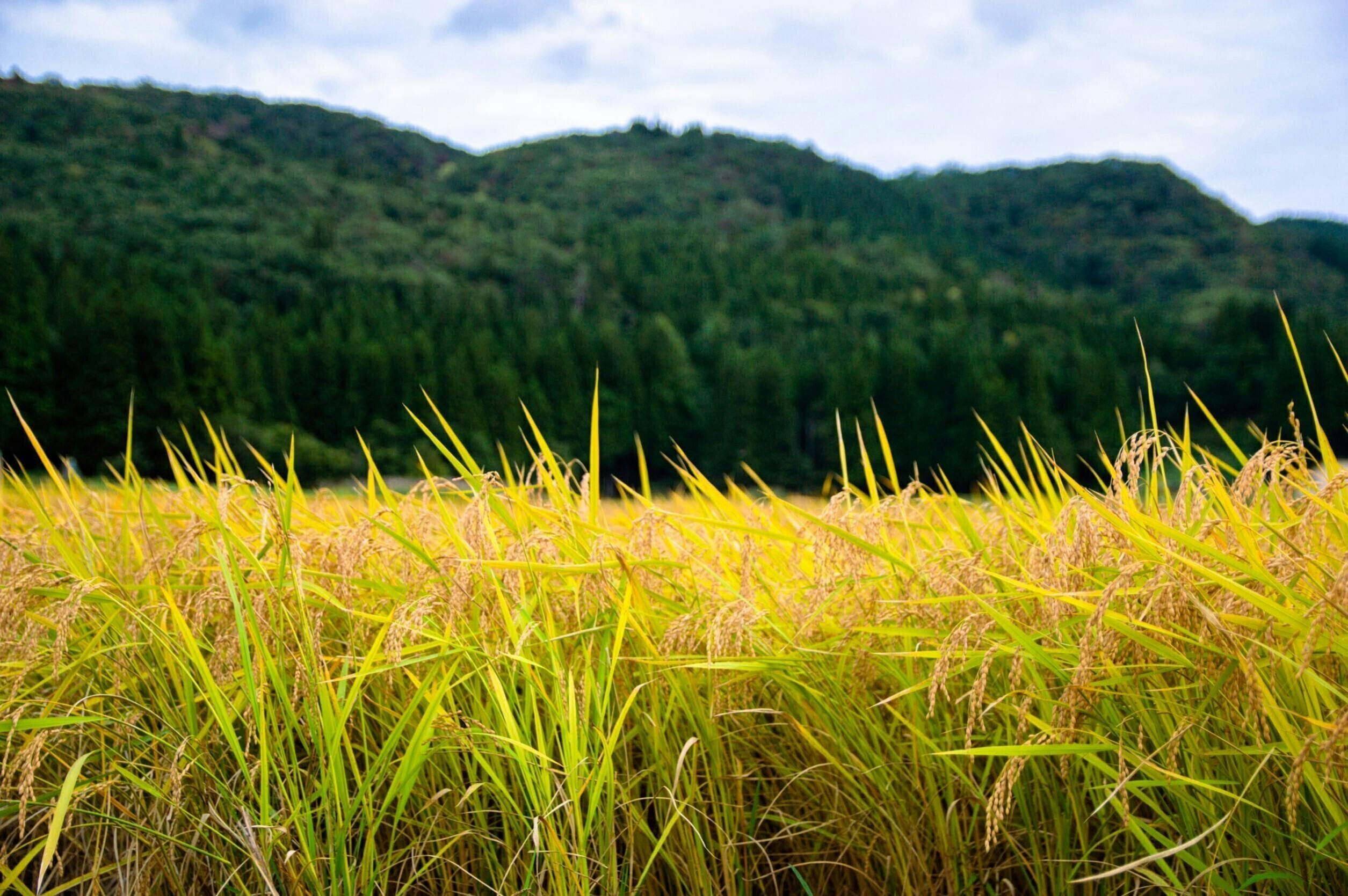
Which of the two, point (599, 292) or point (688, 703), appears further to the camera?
point (599, 292)

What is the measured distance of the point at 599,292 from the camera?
91.7 metres

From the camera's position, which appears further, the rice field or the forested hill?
the forested hill

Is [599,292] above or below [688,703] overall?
above

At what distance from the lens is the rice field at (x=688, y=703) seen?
4.30 feet

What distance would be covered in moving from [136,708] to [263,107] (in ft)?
562

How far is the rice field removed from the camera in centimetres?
131

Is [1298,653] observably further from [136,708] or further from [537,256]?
[537,256]

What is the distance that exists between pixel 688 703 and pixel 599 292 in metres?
92.0

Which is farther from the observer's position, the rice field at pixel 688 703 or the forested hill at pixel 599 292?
the forested hill at pixel 599 292

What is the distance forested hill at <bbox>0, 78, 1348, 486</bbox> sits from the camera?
47000 mm

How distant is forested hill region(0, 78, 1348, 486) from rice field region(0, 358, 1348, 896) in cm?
47

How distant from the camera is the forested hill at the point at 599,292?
47.0 meters

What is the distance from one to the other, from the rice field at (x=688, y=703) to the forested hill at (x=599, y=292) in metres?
0.47

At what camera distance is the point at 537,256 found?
96938mm
